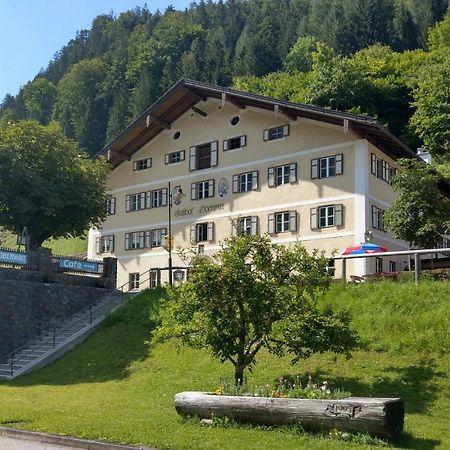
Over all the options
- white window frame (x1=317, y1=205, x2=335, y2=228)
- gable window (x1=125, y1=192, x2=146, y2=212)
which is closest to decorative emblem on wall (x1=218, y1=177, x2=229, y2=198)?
→ gable window (x1=125, y1=192, x2=146, y2=212)

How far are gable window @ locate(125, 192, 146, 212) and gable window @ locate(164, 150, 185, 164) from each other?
2925mm

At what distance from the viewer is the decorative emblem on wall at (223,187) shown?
45.0m

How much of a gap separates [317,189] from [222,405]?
2677 centimetres

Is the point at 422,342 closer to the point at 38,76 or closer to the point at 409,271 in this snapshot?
the point at 409,271

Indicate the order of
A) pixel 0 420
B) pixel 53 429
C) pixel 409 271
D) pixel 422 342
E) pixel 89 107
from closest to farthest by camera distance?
pixel 53 429
pixel 0 420
pixel 422 342
pixel 409 271
pixel 89 107

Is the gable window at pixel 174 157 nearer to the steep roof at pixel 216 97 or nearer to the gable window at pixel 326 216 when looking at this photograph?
the steep roof at pixel 216 97

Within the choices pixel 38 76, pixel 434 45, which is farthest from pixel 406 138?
pixel 38 76

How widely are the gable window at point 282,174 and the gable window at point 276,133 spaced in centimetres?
184

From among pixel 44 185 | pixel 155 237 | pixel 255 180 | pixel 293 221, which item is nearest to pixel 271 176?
pixel 255 180

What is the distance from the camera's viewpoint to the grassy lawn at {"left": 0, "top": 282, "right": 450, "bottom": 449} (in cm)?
1378

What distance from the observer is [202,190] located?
4619 centimetres

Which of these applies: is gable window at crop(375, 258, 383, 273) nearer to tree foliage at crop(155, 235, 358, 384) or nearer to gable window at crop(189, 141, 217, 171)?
gable window at crop(189, 141, 217, 171)

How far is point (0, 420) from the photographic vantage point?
619 inches

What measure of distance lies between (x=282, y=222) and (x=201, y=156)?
829cm
